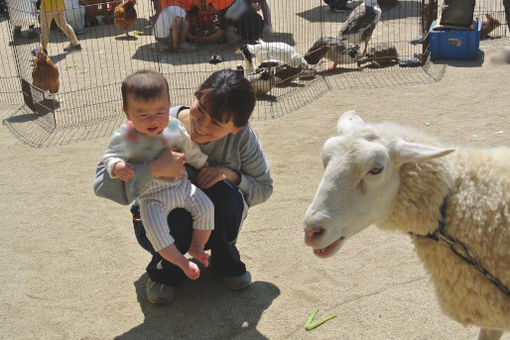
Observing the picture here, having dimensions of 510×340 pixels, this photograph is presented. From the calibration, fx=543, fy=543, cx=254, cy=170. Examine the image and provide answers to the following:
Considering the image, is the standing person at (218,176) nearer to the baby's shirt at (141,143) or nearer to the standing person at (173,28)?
the baby's shirt at (141,143)

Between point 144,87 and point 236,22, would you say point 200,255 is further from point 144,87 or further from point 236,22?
point 236,22

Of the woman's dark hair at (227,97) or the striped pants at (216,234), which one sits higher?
the woman's dark hair at (227,97)

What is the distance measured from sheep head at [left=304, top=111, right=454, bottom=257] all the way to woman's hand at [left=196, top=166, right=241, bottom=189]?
88cm

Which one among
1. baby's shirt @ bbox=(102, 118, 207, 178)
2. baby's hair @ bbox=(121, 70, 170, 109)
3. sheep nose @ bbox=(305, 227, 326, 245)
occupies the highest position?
baby's hair @ bbox=(121, 70, 170, 109)

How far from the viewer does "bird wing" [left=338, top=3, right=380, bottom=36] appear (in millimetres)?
9648

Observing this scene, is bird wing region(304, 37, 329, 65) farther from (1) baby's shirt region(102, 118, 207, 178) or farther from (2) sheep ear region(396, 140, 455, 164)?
(2) sheep ear region(396, 140, 455, 164)

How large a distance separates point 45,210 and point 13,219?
0.91 feet

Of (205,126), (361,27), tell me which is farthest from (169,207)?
(361,27)

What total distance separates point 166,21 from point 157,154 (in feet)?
30.2

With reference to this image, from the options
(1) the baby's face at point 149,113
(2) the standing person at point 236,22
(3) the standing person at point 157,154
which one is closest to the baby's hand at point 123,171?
(3) the standing person at point 157,154

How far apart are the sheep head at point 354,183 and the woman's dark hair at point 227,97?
671 millimetres

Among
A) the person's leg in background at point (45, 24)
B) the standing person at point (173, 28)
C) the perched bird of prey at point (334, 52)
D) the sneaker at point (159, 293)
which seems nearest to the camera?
the sneaker at point (159, 293)

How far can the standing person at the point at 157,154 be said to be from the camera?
9.48 ft

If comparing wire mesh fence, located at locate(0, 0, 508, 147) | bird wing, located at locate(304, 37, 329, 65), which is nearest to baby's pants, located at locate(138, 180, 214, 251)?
wire mesh fence, located at locate(0, 0, 508, 147)
